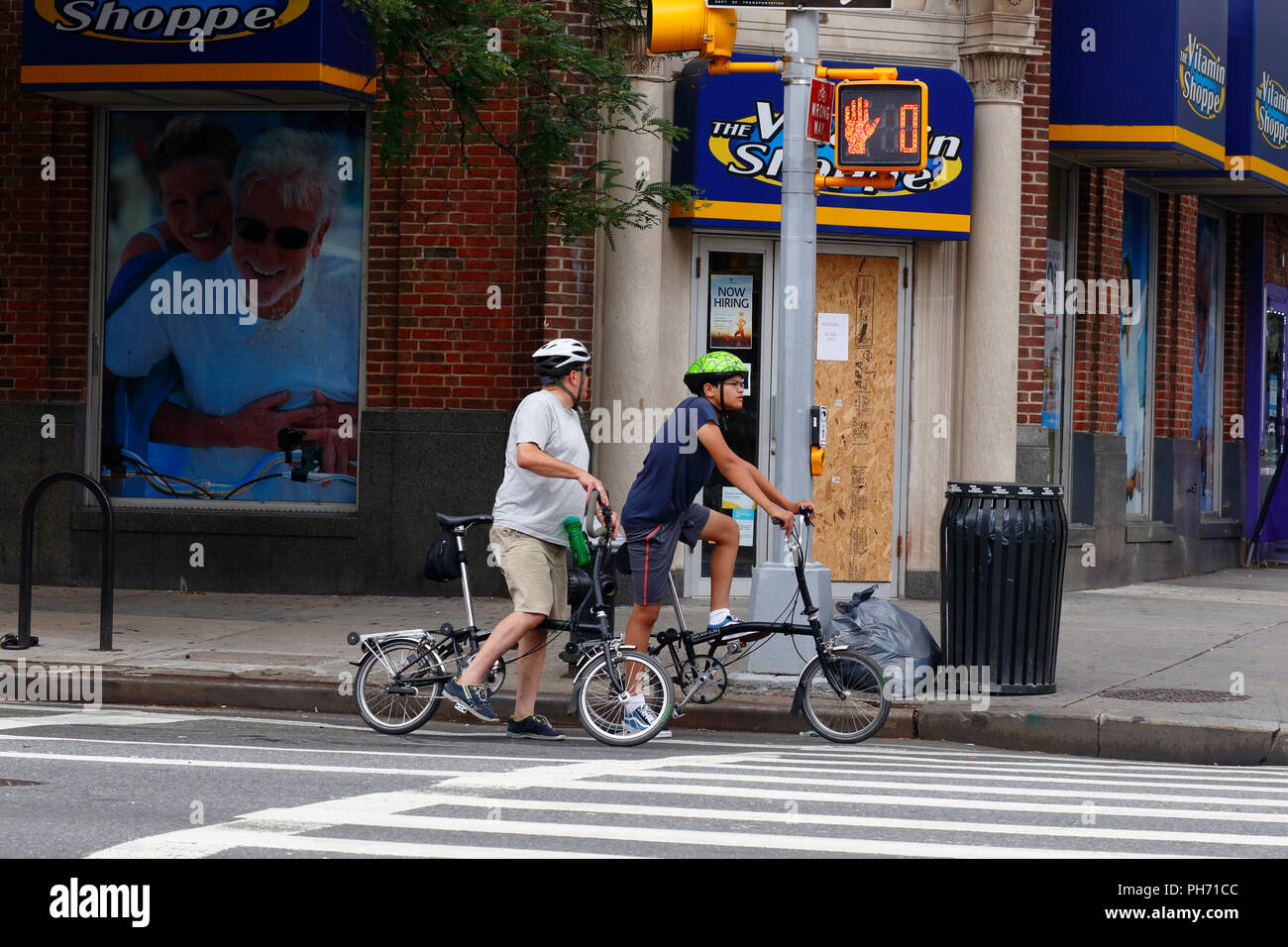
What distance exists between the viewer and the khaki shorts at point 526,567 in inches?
328

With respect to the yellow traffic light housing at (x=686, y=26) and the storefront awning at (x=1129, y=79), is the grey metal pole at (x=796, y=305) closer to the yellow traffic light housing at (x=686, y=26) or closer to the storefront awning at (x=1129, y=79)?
the yellow traffic light housing at (x=686, y=26)

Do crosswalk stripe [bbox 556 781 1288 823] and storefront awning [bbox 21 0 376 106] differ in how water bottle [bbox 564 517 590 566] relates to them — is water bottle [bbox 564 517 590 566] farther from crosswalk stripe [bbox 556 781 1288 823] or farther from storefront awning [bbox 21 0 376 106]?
storefront awning [bbox 21 0 376 106]

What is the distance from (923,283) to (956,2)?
2461mm

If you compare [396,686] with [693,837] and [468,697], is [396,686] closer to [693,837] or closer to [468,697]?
[468,697]

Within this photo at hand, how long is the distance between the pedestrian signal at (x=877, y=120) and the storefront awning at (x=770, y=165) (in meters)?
3.27

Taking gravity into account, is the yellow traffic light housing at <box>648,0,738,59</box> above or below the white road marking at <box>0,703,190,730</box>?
above

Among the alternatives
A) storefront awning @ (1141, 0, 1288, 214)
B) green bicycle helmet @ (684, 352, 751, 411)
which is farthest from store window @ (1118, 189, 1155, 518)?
green bicycle helmet @ (684, 352, 751, 411)

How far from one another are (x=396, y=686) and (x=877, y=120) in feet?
14.5

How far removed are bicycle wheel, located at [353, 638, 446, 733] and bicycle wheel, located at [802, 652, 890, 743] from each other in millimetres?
1930

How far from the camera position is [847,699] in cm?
862

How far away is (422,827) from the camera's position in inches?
224

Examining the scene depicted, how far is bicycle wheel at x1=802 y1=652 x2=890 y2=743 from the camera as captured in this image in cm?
855

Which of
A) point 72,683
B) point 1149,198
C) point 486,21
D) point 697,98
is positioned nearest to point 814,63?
point 486,21

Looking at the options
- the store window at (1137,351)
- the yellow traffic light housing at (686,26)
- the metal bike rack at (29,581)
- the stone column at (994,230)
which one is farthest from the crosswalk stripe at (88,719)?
the store window at (1137,351)
